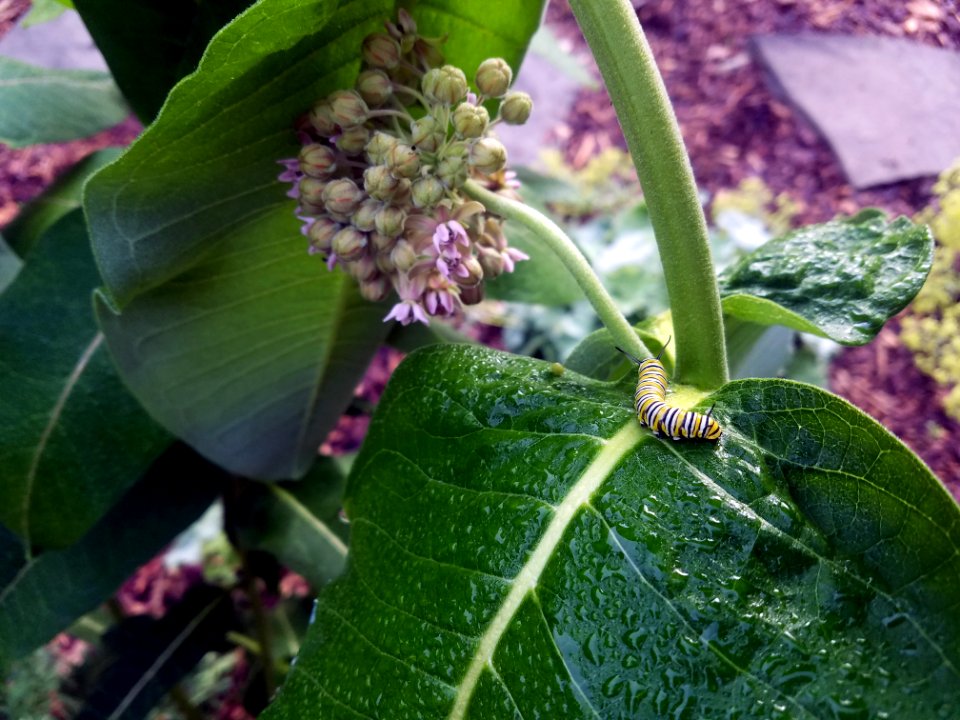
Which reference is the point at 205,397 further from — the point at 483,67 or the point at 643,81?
the point at 643,81

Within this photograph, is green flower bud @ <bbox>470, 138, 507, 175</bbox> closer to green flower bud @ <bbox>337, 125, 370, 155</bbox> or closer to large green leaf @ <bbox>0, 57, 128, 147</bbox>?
green flower bud @ <bbox>337, 125, 370, 155</bbox>

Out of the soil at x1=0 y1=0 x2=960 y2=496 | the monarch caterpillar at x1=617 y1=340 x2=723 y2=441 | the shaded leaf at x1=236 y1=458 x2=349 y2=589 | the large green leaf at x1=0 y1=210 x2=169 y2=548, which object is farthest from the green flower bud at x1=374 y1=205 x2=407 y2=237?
the soil at x1=0 y1=0 x2=960 y2=496

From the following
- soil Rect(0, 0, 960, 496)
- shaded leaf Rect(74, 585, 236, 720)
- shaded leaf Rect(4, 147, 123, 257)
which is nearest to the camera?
shaded leaf Rect(4, 147, 123, 257)

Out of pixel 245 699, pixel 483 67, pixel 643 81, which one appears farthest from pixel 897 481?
pixel 245 699

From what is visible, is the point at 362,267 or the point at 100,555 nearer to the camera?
the point at 362,267

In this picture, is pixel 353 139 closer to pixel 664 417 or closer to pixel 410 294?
pixel 410 294

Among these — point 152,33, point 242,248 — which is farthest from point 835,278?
point 152,33
